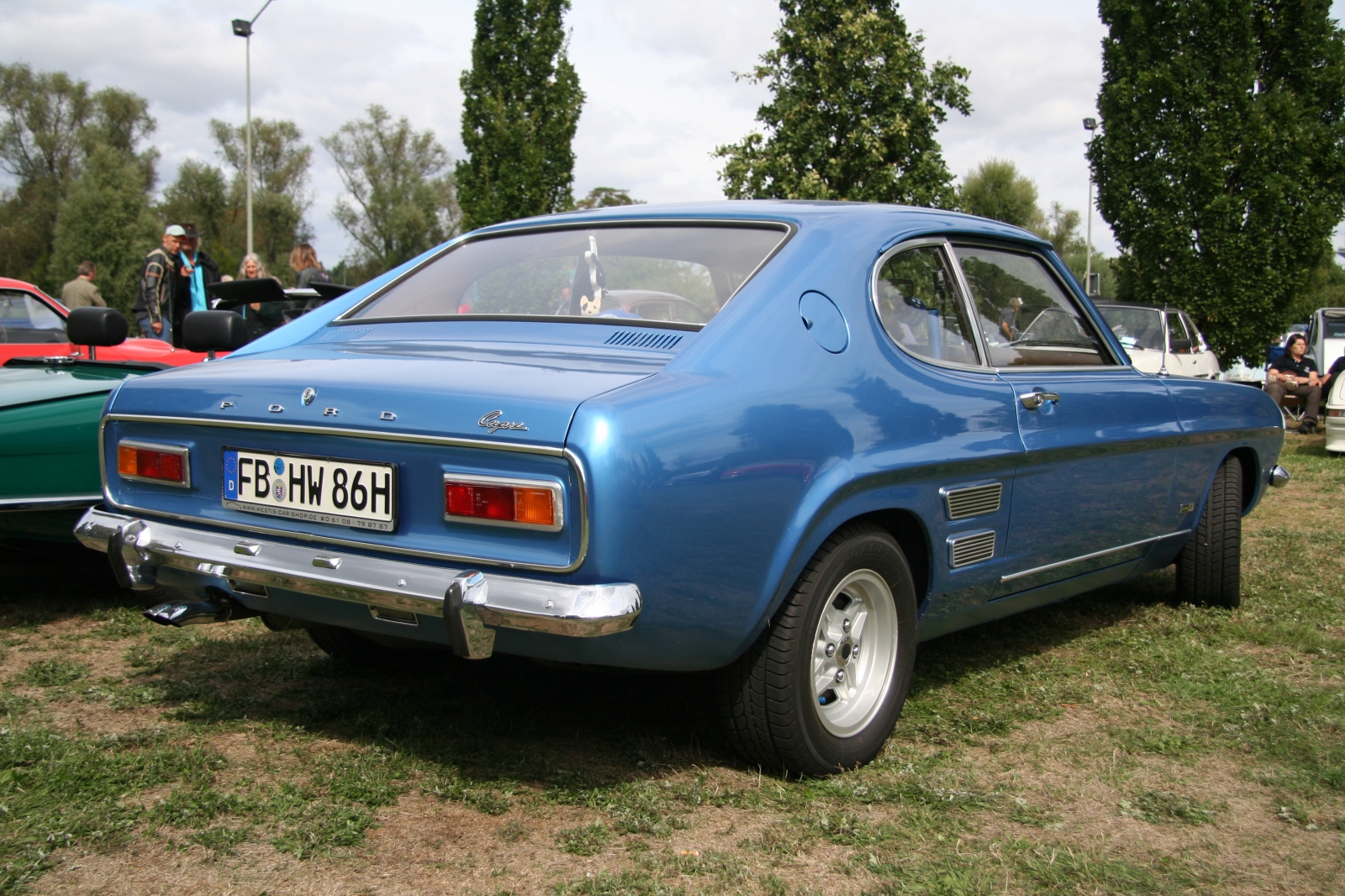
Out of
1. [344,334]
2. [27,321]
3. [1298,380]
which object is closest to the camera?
[344,334]

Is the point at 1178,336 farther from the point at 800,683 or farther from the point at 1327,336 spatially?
the point at 800,683

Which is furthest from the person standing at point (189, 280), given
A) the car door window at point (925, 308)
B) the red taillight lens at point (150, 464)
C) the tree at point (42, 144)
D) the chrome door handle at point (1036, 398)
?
the tree at point (42, 144)

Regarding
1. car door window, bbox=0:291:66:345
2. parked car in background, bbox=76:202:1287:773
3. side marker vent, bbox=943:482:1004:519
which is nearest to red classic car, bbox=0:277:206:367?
car door window, bbox=0:291:66:345

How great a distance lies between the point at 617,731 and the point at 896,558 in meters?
0.92

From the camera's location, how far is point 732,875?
2336mm

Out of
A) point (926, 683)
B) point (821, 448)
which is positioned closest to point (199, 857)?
point (821, 448)

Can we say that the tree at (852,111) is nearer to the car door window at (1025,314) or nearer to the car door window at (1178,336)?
the car door window at (1178,336)

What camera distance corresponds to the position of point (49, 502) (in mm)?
4105

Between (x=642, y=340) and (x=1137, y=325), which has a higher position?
(x=1137, y=325)

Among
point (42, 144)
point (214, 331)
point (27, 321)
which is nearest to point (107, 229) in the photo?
point (42, 144)

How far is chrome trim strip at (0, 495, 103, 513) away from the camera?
4027mm

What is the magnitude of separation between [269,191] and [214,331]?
6102 centimetres

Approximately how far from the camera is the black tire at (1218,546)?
15.6ft

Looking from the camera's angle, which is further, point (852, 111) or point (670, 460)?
point (852, 111)
